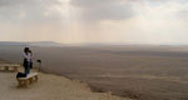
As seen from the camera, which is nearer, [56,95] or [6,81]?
[56,95]

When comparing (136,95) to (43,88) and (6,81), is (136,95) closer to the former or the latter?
(43,88)

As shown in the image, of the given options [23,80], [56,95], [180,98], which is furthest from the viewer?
[180,98]

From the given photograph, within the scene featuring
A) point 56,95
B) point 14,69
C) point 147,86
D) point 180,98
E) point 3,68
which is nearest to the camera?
point 56,95

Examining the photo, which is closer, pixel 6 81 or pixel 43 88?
pixel 43 88

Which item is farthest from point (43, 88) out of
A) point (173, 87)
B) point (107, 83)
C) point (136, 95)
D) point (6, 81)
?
point (173, 87)

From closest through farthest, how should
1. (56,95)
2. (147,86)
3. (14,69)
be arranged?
(56,95), (147,86), (14,69)

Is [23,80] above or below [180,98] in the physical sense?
above

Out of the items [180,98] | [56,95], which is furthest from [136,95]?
[56,95]

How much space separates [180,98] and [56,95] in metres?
7.04

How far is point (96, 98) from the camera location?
42.9ft

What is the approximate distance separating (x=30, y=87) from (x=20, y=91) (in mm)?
1184

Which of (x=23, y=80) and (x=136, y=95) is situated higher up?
(x=23, y=80)

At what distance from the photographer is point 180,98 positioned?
51.3 ft

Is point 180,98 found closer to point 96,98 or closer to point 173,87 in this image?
point 173,87
